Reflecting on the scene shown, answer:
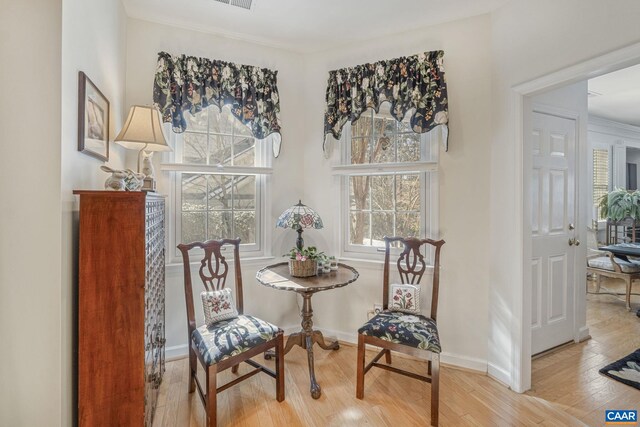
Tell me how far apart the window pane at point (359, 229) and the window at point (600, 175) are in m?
4.62

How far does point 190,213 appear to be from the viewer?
2691 mm

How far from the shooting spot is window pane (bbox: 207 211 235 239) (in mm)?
2768

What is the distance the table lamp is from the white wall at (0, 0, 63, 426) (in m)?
0.52

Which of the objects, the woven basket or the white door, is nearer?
the woven basket

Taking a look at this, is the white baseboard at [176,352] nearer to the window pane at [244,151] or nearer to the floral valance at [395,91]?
the window pane at [244,151]

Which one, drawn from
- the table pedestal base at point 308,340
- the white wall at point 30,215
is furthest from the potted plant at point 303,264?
the white wall at point 30,215

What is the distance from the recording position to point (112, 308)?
1.44 meters

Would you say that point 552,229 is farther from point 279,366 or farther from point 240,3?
point 240,3

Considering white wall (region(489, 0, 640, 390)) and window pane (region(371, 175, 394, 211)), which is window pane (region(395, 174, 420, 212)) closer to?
window pane (region(371, 175, 394, 211))

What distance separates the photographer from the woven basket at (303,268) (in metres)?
2.38

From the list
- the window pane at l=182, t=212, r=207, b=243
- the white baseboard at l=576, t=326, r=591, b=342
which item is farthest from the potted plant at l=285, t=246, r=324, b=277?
the white baseboard at l=576, t=326, r=591, b=342

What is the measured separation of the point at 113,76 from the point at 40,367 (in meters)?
1.75

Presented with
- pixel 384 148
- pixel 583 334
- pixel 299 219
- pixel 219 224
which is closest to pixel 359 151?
pixel 384 148

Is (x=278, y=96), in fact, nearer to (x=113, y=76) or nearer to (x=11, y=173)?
(x=113, y=76)
